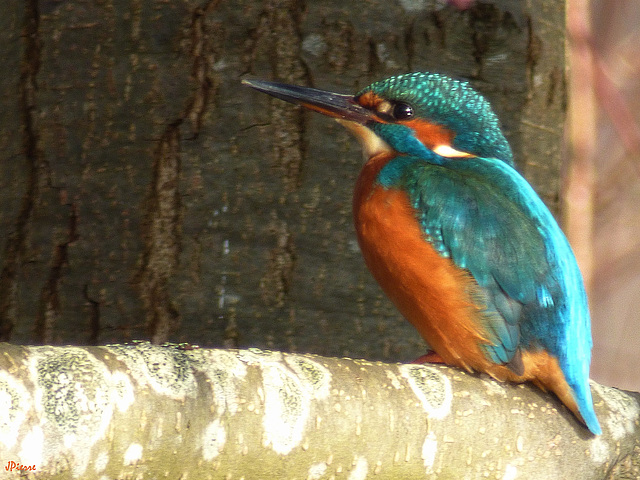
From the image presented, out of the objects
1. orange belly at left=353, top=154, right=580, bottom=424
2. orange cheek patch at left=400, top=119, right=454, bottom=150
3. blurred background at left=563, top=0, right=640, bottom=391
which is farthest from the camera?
blurred background at left=563, top=0, right=640, bottom=391

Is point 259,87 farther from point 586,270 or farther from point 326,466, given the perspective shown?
point 586,270

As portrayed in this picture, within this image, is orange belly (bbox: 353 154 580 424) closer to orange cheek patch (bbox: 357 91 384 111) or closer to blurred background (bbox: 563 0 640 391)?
orange cheek patch (bbox: 357 91 384 111)

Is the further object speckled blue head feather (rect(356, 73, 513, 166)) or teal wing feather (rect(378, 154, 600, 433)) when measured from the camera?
speckled blue head feather (rect(356, 73, 513, 166))

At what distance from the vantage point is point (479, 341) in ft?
6.97

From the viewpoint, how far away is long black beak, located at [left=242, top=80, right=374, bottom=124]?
2.32 metres

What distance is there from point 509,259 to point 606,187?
3.53m

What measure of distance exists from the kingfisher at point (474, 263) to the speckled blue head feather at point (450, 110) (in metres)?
0.13

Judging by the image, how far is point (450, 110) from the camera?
2514 millimetres

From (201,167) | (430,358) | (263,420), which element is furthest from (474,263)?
(263,420)

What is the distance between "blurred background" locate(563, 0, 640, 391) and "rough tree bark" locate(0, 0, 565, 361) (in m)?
2.11

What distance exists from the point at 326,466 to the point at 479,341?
815mm

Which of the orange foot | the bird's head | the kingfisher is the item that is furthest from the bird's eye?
the orange foot

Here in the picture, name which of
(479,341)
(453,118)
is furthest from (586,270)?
(479,341)
